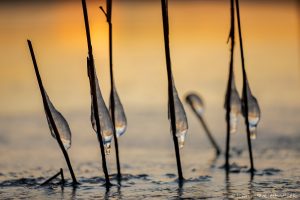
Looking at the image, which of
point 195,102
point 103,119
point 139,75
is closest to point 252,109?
point 103,119

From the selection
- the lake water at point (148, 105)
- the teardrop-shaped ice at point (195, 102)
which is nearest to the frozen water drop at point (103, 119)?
the lake water at point (148, 105)

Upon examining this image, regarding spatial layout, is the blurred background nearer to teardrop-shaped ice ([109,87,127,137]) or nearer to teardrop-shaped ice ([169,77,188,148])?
teardrop-shaped ice ([109,87,127,137])

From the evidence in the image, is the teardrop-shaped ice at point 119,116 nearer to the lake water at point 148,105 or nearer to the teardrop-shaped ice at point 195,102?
the lake water at point 148,105

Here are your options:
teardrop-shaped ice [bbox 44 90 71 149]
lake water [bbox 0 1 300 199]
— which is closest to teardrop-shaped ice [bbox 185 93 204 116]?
lake water [bbox 0 1 300 199]

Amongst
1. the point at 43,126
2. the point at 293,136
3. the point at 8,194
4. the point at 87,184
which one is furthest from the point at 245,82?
the point at 43,126

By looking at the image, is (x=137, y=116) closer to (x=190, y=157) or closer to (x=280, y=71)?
(x=190, y=157)

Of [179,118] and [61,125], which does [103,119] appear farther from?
[179,118]
